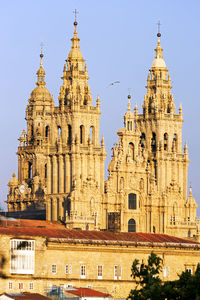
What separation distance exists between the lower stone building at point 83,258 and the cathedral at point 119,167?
21041mm

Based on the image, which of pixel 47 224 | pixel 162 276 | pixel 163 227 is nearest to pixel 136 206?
pixel 163 227

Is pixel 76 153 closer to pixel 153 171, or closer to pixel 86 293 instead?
pixel 153 171

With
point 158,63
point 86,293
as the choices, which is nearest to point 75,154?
point 158,63

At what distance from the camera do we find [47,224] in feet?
496

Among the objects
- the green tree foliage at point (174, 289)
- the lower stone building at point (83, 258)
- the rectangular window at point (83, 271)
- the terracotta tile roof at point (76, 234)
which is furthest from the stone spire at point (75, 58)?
the green tree foliage at point (174, 289)

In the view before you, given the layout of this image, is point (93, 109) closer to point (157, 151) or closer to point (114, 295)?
point (157, 151)

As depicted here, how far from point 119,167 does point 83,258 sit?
34.6m

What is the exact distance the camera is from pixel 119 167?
162000mm

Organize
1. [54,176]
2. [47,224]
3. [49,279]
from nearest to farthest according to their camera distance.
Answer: [49,279] → [47,224] → [54,176]

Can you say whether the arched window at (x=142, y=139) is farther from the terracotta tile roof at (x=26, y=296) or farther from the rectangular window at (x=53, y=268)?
the terracotta tile roof at (x=26, y=296)

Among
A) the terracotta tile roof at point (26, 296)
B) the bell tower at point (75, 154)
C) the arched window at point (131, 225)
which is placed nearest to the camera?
the terracotta tile roof at point (26, 296)

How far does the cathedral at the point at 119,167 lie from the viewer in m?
159

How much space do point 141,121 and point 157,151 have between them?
5.04 meters

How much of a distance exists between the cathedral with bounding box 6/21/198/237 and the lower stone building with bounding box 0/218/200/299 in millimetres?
21041
